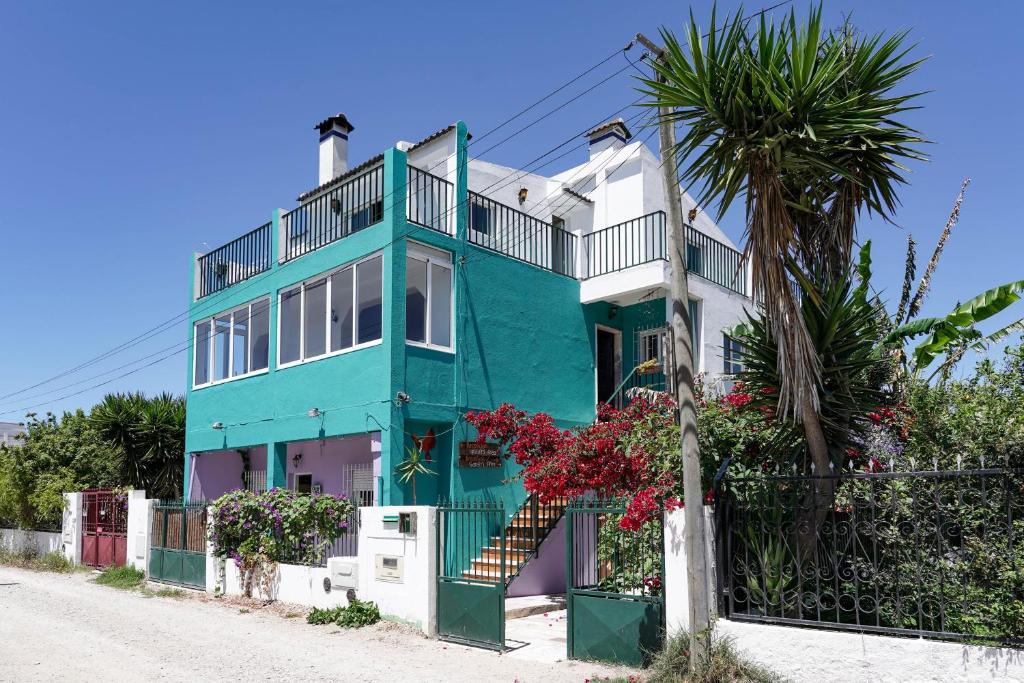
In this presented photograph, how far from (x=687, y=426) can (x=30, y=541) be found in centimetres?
2195

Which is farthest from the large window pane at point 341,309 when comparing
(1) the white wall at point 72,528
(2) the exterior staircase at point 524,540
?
(1) the white wall at point 72,528

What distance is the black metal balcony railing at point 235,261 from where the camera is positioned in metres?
19.2

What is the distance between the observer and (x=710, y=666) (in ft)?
27.0

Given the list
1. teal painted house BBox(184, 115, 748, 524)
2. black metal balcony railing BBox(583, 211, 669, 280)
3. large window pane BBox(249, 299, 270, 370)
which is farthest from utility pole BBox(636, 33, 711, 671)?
large window pane BBox(249, 299, 270, 370)

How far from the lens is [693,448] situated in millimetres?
8711

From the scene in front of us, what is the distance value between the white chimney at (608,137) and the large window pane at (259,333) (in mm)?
9664

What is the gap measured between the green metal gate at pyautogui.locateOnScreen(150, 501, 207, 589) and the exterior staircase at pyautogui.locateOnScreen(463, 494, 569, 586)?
5886 mm

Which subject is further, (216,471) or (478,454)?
(216,471)

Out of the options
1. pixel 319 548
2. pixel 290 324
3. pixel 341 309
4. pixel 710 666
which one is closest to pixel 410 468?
pixel 319 548

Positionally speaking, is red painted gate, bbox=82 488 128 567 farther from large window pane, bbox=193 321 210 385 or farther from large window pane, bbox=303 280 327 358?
large window pane, bbox=303 280 327 358

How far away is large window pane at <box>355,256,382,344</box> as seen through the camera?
16.2m

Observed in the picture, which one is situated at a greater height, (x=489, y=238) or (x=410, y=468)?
(x=489, y=238)

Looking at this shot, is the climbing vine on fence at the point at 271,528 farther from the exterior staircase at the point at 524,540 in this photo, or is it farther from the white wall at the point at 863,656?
the white wall at the point at 863,656

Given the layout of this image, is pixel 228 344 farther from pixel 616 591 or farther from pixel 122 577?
pixel 616 591
